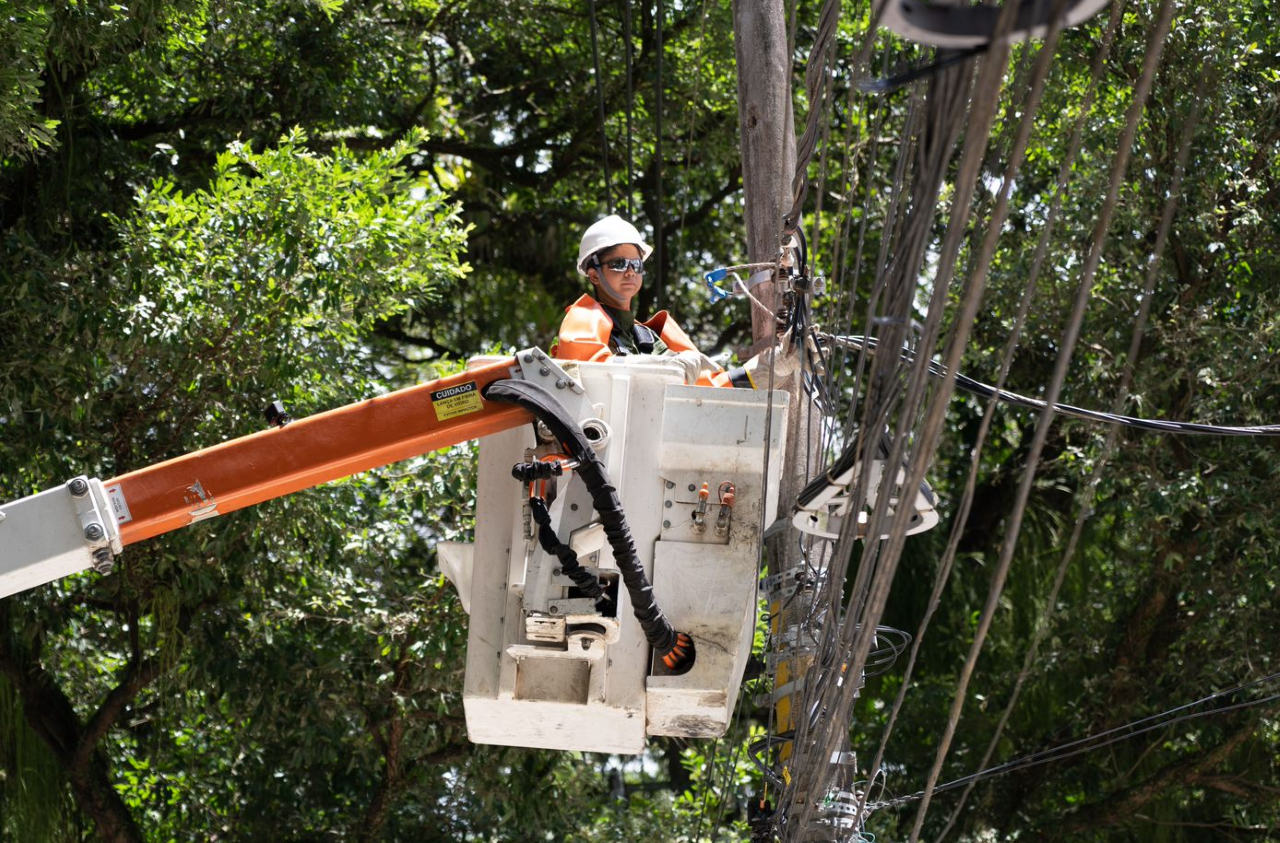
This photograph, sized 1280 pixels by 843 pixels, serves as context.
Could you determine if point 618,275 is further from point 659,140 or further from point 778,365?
point 659,140

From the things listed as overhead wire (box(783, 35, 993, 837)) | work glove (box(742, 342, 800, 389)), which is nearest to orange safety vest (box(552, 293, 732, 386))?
work glove (box(742, 342, 800, 389))

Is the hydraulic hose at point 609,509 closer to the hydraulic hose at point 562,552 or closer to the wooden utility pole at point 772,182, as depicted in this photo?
the hydraulic hose at point 562,552

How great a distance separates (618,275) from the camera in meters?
6.26

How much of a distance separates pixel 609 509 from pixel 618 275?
1.49 meters

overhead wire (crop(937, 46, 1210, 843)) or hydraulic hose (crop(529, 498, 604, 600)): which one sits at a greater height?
overhead wire (crop(937, 46, 1210, 843))

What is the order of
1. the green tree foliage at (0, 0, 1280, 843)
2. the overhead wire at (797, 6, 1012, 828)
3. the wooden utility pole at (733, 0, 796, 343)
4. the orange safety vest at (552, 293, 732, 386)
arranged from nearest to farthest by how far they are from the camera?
the overhead wire at (797, 6, 1012, 828) < the orange safety vest at (552, 293, 732, 386) < the wooden utility pole at (733, 0, 796, 343) < the green tree foliage at (0, 0, 1280, 843)

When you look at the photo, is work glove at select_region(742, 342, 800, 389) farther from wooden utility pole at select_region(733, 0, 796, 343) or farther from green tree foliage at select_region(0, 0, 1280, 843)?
green tree foliage at select_region(0, 0, 1280, 843)

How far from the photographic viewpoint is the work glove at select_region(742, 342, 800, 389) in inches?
233

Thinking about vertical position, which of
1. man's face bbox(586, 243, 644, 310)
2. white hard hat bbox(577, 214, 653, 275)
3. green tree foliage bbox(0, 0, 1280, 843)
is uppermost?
white hard hat bbox(577, 214, 653, 275)

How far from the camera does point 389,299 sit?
931cm

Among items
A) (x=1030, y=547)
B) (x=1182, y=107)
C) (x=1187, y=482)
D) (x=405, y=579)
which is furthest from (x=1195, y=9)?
(x=405, y=579)

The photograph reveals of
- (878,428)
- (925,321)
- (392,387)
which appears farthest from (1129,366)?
(392,387)

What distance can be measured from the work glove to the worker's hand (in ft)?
0.52

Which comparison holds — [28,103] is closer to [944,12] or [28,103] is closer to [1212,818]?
[944,12]
